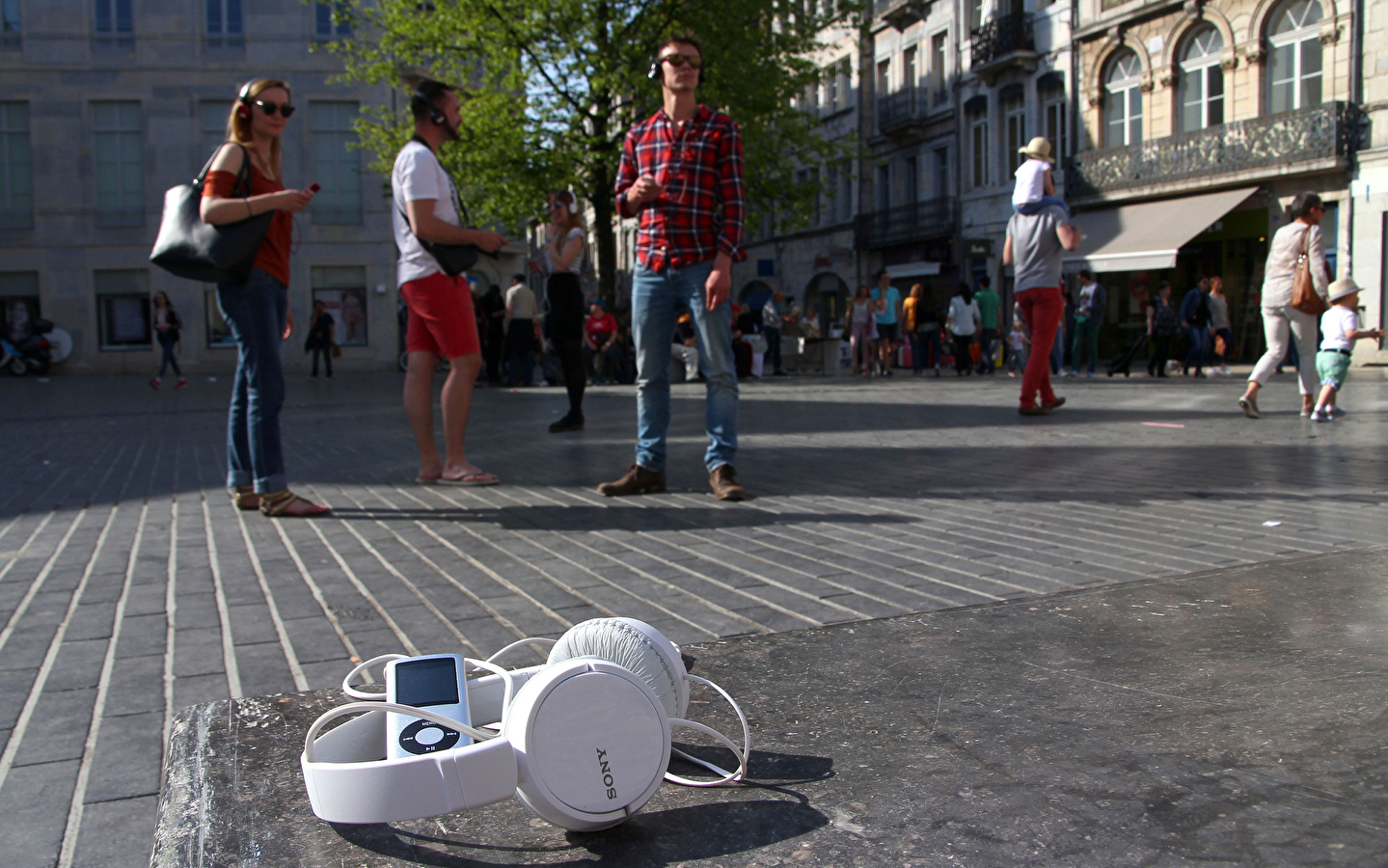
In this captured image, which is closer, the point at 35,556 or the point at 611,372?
the point at 35,556

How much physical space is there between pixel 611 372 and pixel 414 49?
906 centimetres

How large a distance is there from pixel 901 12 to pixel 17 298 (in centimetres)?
2834

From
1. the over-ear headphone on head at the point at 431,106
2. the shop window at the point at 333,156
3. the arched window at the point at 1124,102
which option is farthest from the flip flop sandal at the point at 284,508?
the shop window at the point at 333,156

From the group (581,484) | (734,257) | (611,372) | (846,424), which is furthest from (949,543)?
(611,372)

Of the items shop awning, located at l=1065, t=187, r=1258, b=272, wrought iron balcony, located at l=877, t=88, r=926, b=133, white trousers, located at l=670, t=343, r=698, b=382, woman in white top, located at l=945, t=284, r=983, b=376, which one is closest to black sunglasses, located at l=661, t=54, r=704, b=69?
white trousers, located at l=670, t=343, r=698, b=382

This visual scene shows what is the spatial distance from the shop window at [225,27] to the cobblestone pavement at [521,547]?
27.8 m

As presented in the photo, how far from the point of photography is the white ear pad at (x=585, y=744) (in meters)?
1.39

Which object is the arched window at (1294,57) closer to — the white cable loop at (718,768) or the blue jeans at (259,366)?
the blue jeans at (259,366)

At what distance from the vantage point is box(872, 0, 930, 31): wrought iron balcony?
36.8 m

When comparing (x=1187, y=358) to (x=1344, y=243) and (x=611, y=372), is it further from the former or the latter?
(x=611, y=372)

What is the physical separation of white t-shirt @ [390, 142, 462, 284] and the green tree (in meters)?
15.3

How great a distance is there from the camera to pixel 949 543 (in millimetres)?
3959

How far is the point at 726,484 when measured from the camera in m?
5.15

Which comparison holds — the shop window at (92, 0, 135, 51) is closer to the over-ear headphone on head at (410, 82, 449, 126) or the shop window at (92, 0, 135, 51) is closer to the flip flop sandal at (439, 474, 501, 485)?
the over-ear headphone on head at (410, 82, 449, 126)
